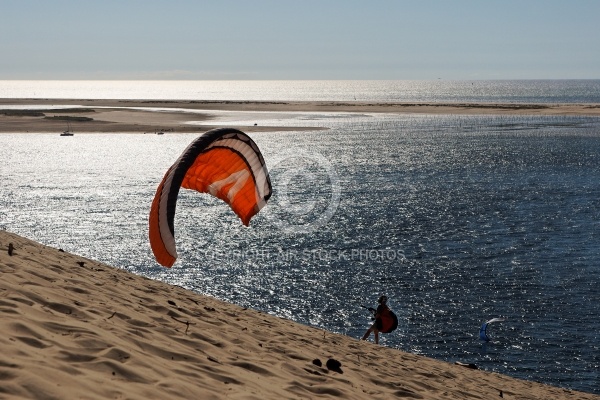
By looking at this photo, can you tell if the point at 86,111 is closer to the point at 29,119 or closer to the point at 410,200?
the point at 29,119

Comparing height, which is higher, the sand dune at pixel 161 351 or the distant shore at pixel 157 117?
the distant shore at pixel 157 117

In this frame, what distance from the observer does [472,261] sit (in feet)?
94.6

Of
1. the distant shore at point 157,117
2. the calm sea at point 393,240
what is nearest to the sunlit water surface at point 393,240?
the calm sea at point 393,240

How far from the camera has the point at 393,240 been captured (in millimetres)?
33281

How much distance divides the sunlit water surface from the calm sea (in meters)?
0.10

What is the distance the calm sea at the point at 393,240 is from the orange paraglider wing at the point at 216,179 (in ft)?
23.3

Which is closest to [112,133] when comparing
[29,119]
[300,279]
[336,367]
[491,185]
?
[29,119]

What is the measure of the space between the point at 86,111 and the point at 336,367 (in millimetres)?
138002
